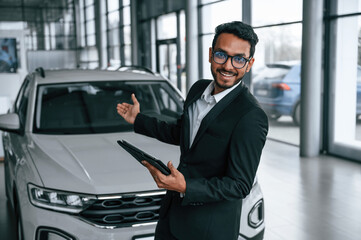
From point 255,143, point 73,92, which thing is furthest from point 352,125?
point 255,143

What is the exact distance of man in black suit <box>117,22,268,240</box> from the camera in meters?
1.41

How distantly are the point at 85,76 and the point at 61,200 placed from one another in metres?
1.61

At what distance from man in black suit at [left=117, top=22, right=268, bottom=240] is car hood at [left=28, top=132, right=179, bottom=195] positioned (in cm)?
87

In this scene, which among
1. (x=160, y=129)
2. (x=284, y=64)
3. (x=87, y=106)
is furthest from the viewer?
(x=284, y=64)

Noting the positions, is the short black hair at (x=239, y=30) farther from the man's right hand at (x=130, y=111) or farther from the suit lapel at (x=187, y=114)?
the man's right hand at (x=130, y=111)

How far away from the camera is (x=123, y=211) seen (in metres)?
2.40

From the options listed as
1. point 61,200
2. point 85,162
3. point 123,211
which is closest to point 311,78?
point 85,162

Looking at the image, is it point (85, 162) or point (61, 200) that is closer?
point (61, 200)

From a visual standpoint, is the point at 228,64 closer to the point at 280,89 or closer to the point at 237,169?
the point at 237,169

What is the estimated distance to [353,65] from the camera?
22.3 ft

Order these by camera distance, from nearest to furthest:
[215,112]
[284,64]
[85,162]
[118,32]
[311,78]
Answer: [215,112], [85,162], [311,78], [284,64], [118,32]

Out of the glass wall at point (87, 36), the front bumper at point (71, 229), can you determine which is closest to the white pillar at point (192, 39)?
the front bumper at point (71, 229)

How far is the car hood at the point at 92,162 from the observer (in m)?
2.44

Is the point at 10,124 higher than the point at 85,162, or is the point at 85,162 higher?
the point at 10,124
